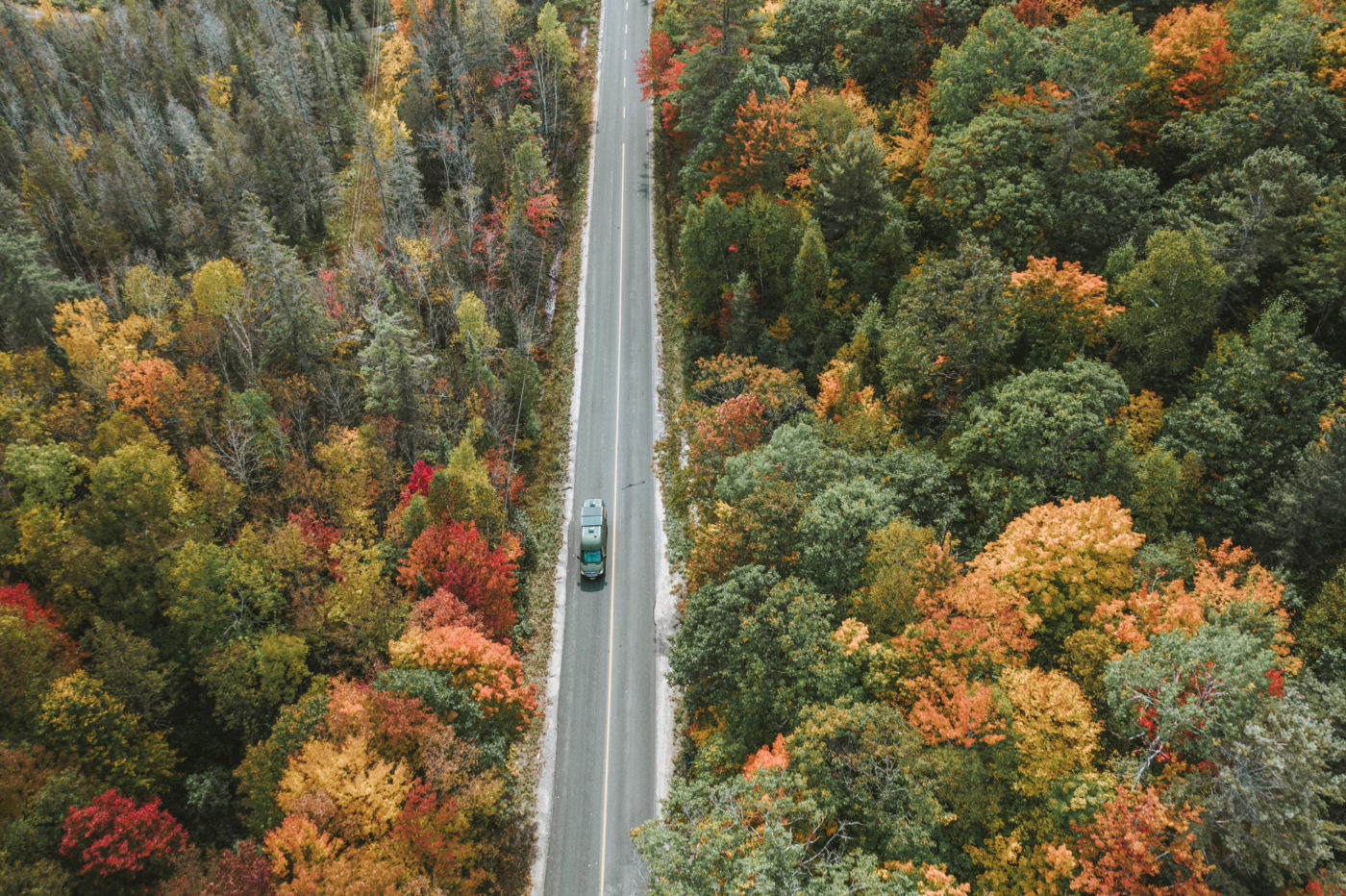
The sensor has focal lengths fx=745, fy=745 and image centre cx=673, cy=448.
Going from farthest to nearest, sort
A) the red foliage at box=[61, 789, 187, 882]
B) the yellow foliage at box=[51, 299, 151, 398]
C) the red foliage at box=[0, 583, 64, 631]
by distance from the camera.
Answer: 1. the yellow foliage at box=[51, 299, 151, 398]
2. the red foliage at box=[0, 583, 64, 631]
3. the red foliage at box=[61, 789, 187, 882]

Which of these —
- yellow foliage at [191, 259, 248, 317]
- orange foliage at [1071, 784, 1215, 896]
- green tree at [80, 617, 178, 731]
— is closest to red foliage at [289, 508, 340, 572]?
green tree at [80, 617, 178, 731]

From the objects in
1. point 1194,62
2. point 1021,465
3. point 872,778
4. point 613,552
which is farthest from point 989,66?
point 872,778

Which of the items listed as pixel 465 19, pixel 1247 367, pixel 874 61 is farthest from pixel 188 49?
pixel 1247 367

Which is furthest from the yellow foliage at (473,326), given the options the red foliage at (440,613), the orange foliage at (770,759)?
the orange foliage at (770,759)

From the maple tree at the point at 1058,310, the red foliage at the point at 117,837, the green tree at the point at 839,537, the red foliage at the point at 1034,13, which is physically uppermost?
the red foliage at the point at 1034,13

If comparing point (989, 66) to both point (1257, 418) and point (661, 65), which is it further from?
point (661, 65)

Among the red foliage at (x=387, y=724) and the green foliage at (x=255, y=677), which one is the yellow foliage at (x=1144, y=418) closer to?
the red foliage at (x=387, y=724)

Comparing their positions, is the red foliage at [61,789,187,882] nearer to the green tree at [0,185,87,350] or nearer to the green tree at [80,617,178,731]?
the green tree at [80,617,178,731]
